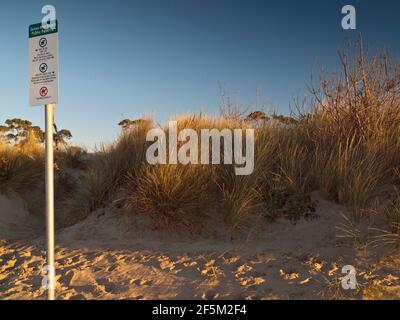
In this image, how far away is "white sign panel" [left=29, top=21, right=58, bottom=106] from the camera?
3629mm

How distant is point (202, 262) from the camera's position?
519 cm

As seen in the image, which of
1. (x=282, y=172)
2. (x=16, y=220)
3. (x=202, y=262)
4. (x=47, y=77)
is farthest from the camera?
(x=16, y=220)

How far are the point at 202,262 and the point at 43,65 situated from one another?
301cm

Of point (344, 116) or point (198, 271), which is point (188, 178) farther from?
point (344, 116)

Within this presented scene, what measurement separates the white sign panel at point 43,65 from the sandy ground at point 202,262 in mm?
2220

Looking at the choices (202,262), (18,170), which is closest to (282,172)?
(202,262)

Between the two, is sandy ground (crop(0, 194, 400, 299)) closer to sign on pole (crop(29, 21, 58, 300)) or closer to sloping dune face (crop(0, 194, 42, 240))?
sloping dune face (crop(0, 194, 42, 240))

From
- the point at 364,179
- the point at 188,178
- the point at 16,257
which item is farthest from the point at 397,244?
the point at 16,257

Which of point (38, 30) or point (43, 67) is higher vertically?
point (38, 30)

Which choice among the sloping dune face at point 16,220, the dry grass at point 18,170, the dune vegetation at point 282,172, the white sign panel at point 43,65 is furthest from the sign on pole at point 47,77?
the dry grass at point 18,170

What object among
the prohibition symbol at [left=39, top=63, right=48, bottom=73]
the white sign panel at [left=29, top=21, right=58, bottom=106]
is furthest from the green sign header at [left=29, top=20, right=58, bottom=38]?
the prohibition symbol at [left=39, top=63, right=48, bottom=73]

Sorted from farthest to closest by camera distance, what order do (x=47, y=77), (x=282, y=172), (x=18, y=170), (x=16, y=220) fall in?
(x=18, y=170), (x=16, y=220), (x=282, y=172), (x=47, y=77)

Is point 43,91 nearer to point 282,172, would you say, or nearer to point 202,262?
point 202,262
